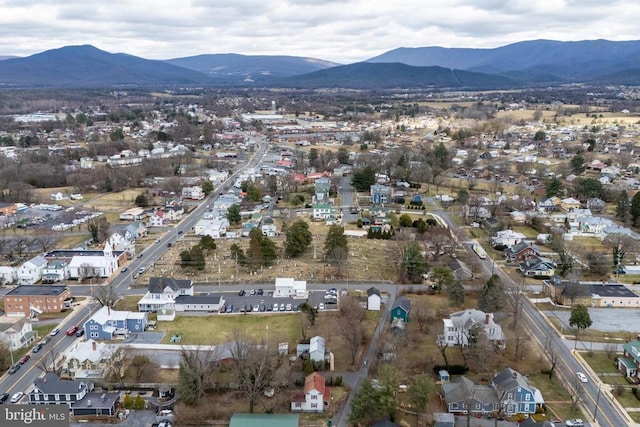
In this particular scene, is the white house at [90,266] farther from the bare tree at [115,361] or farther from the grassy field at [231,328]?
the bare tree at [115,361]

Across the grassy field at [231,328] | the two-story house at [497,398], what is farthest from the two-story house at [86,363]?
the two-story house at [497,398]

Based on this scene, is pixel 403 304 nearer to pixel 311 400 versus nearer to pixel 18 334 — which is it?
pixel 311 400

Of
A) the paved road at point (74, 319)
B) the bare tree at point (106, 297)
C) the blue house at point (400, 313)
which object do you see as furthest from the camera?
the bare tree at point (106, 297)

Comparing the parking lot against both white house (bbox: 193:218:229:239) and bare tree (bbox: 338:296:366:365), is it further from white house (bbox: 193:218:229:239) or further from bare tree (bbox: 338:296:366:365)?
white house (bbox: 193:218:229:239)

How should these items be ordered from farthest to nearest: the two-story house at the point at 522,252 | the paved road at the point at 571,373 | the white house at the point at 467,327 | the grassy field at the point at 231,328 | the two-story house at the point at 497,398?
1. the two-story house at the point at 522,252
2. the grassy field at the point at 231,328
3. the white house at the point at 467,327
4. the two-story house at the point at 497,398
5. the paved road at the point at 571,373

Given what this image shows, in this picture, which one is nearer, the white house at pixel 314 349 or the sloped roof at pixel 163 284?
the white house at pixel 314 349

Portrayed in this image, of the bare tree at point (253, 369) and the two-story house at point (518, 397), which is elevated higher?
the bare tree at point (253, 369)
